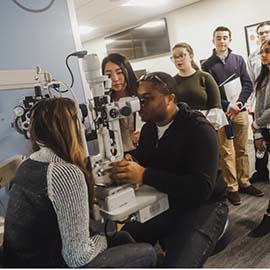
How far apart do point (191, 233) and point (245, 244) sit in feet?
2.86

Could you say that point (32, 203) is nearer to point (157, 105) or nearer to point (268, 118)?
point (157, 105)

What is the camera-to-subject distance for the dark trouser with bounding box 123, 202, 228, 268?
126cm

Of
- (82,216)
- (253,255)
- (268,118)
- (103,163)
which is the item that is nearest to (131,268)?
(82,216)

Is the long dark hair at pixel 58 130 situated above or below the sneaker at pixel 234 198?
above

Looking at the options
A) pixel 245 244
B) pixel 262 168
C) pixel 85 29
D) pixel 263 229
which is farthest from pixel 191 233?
pixel 85 29

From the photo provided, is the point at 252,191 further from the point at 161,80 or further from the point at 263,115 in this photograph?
the point at 161,80

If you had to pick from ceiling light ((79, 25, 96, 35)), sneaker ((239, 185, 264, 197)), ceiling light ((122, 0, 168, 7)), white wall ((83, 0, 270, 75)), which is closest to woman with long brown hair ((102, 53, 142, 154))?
sneaker ((239, 185, 264, 197))

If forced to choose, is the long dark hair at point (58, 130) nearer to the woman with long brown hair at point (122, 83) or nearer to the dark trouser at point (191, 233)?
the dark trouser at point (191, 233)

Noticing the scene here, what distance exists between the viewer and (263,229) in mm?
2041

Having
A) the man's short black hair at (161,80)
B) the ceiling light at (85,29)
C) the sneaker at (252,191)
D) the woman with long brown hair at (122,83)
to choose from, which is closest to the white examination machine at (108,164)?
the man's short black hair at (161,80)

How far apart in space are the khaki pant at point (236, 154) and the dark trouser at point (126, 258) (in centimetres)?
155

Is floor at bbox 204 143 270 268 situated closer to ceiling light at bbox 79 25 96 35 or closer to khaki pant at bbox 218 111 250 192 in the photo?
khaki pant at bbox 218 111 250 192

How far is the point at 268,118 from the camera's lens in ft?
6.55

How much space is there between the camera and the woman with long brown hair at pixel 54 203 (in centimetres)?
102
